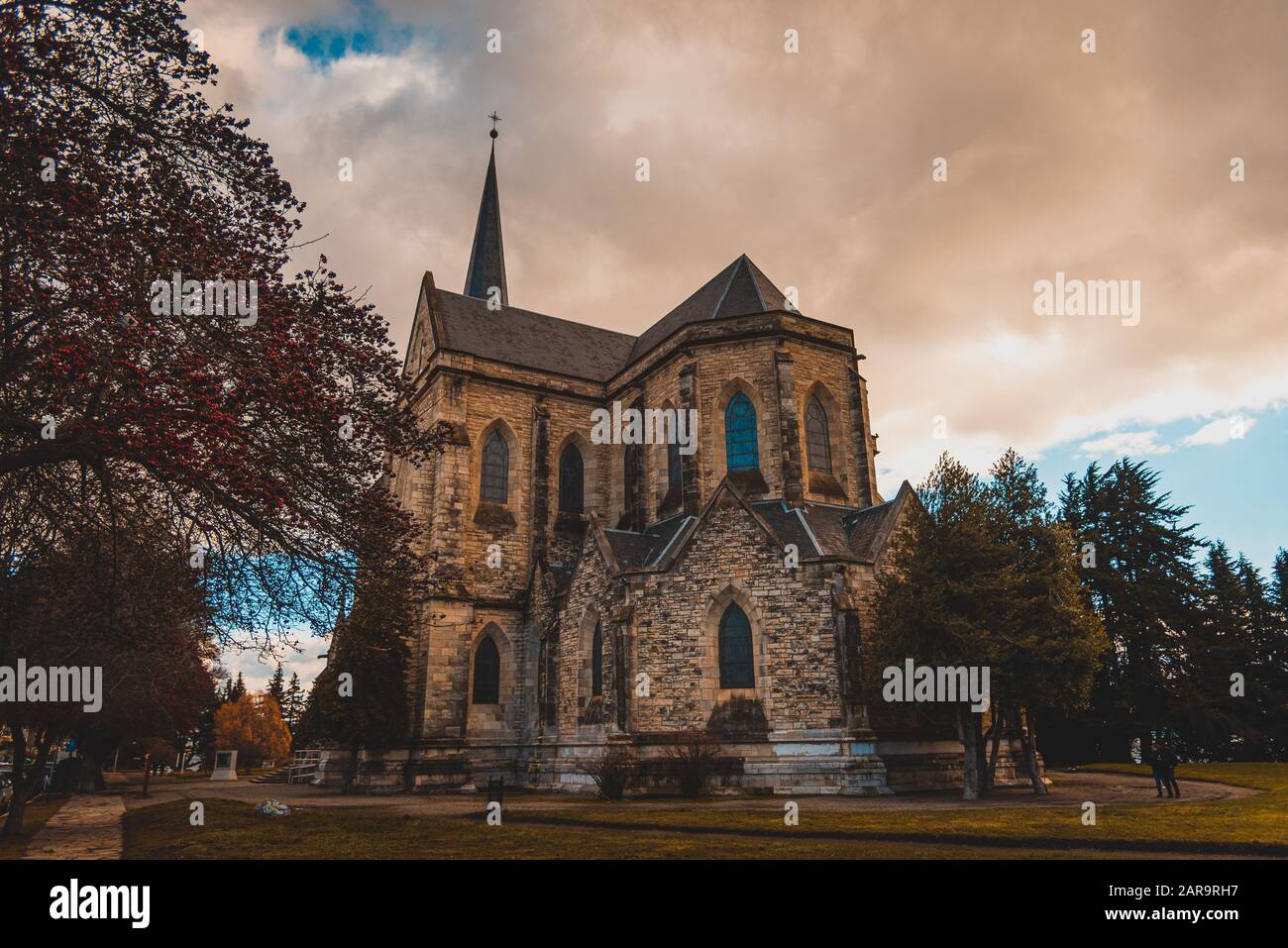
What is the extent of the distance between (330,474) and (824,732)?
15237 millimetres

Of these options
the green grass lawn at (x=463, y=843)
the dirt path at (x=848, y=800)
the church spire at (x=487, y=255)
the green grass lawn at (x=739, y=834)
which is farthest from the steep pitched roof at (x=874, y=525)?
the church spire at (x=487, y=255)

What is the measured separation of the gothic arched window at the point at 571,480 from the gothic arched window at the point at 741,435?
7.68 meters

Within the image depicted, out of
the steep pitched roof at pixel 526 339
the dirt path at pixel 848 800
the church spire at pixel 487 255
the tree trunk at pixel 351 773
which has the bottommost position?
the tree trunk at pixel 351 773

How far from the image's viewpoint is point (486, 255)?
45.0 metres

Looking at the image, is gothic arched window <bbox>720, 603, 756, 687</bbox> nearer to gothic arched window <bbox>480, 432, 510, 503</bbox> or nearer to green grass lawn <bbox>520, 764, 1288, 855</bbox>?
green grass lawn <bbox>520, 764, 1288, 855</bbox>

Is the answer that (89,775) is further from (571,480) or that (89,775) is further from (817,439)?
(817,439)

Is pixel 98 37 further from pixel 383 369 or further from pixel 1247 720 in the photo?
pixel 1247 720

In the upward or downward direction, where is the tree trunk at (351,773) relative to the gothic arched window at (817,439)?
downward

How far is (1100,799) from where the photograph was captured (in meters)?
17.5

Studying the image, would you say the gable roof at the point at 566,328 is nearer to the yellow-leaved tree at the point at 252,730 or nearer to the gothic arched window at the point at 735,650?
the gothic arched window at the point at 735,650

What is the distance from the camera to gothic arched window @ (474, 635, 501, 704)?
28.0 m

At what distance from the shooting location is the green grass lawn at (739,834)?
9.87 metres

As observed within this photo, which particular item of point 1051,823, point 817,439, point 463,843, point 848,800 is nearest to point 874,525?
point 817,439
